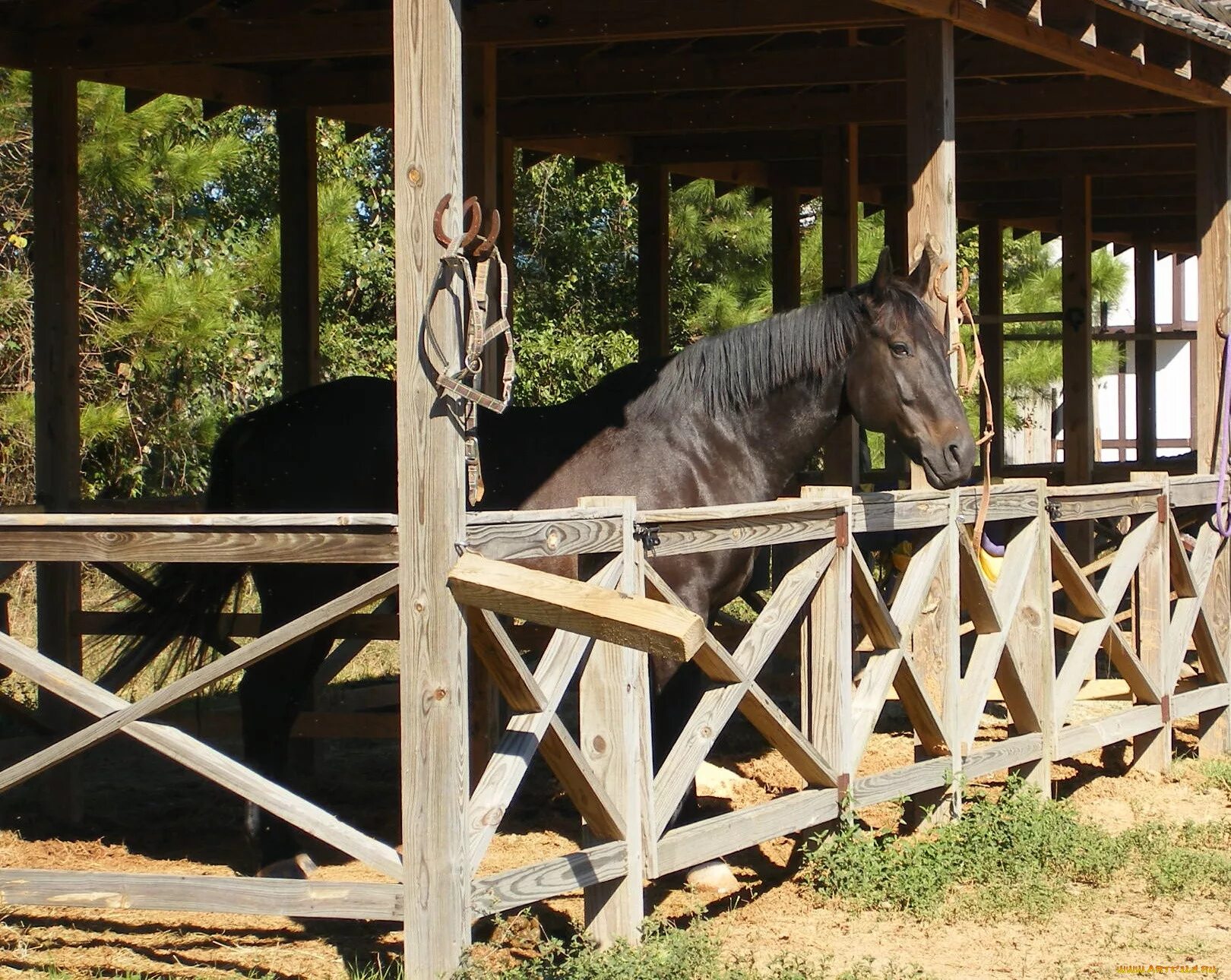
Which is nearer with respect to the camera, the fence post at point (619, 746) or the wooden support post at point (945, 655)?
the fence post at point (619, 746)

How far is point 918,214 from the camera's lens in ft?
18.6

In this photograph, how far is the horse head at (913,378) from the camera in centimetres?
534

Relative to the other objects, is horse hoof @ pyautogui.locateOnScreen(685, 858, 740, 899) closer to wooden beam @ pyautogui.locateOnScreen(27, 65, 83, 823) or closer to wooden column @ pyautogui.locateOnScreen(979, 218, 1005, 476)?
wooden beam @ pyautogui.locateOnScreen(27, 65, 83, 823)

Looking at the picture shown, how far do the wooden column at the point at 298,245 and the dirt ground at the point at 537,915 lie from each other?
7.36ft

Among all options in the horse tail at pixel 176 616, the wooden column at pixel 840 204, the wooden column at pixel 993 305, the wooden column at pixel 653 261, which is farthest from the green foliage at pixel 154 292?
the wooden column at pixel 993 305

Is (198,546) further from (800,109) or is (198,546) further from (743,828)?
(800,109)

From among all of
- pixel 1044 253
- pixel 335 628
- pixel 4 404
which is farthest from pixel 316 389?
pixel 1044 253

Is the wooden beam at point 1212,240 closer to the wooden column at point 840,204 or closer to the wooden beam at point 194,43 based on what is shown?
the wooden column at point 840,204

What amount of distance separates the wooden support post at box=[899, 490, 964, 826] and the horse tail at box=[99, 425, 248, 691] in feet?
8.58

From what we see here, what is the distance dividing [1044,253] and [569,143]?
1111 centimetres

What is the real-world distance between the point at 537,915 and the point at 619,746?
85 centimetres

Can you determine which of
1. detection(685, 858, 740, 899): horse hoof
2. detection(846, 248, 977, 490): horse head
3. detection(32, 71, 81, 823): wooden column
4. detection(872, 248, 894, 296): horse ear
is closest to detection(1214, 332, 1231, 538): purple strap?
detection(846, 248, 977, 490): horse head

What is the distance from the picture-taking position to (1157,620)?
724 cm

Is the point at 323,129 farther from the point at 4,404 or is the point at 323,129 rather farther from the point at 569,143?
the point at 569,143
